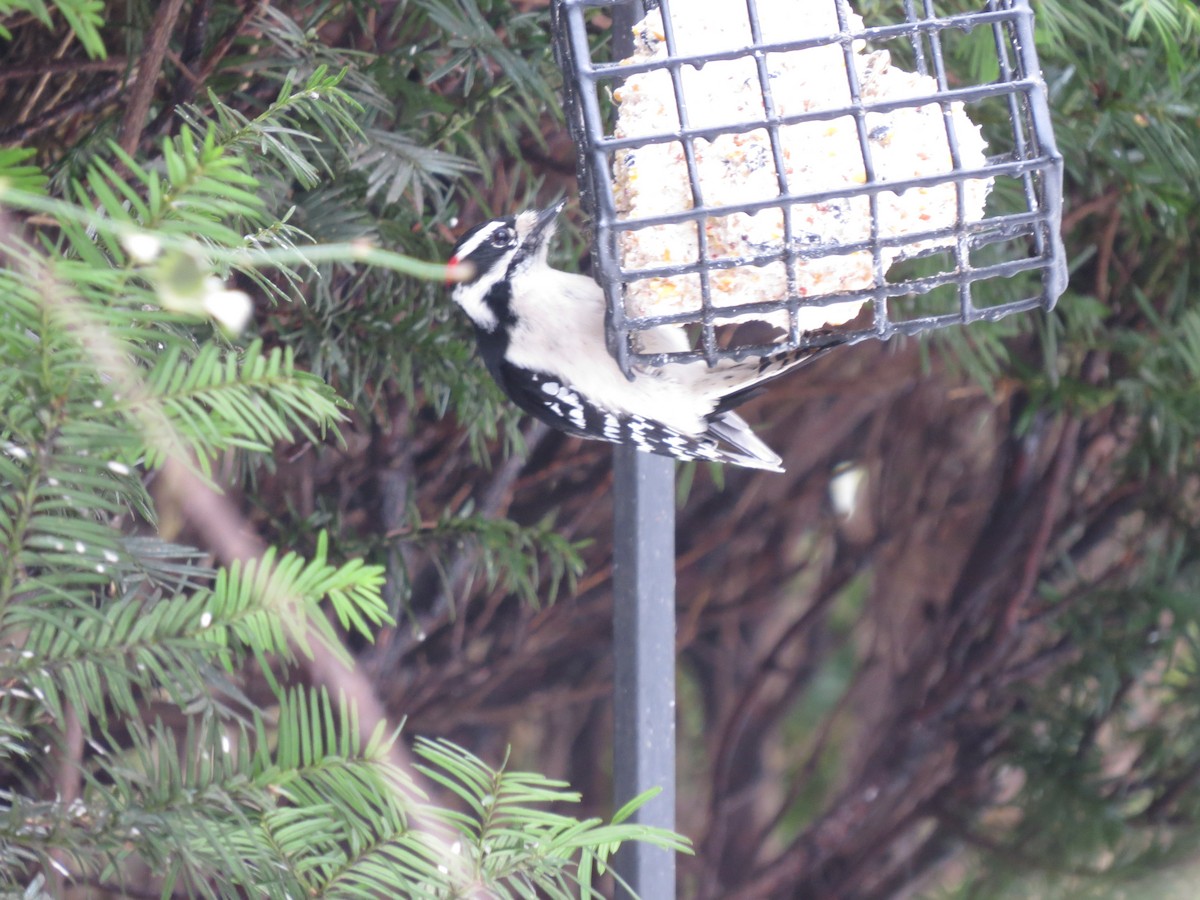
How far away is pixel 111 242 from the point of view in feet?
2.23

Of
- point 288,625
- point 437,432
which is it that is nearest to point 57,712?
point 288,625

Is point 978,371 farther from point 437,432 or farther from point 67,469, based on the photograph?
point 67,469

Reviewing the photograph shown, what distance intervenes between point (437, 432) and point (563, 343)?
0.31 meters

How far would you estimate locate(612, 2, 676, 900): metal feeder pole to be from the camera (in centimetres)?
121

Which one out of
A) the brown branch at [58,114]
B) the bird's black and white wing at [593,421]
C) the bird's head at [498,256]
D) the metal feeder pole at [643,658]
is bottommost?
the metal feeder pole at [643,658]

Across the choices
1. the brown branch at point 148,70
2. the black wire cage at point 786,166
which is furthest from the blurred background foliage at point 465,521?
the black wire cage at point 786,166

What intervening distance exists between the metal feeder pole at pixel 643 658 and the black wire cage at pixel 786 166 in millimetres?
151

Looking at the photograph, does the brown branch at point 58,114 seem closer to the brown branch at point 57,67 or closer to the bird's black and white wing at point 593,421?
the brown branch at point 57,67

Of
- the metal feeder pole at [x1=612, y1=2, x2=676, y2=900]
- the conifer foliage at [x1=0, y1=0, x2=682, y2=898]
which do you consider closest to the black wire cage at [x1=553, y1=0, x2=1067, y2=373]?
the metal feeder pole at [x1=612, y1=2, x2=676, y2=900]

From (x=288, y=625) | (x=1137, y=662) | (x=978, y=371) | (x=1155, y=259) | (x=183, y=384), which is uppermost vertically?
(x=1155, y=259)

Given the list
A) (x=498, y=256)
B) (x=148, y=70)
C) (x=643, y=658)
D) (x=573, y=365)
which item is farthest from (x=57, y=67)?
(x=643, y=658)

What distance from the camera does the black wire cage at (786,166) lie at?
40.4 inches

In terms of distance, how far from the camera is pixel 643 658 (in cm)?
123

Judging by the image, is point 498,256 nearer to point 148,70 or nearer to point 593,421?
point 593,421
